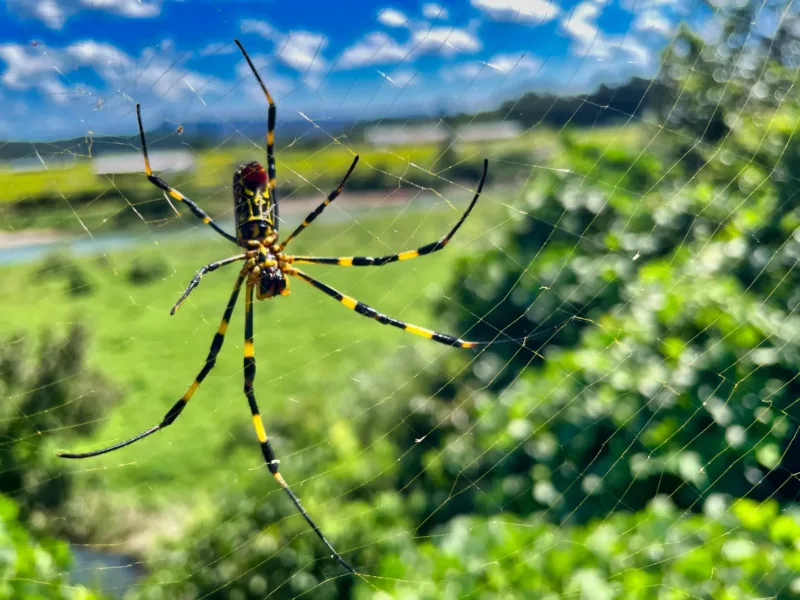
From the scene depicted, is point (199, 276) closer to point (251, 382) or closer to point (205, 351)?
point (251, 382)

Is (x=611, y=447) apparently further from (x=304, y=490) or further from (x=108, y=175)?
(x=108, y=175)

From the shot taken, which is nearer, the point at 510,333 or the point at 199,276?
the point at 199,276

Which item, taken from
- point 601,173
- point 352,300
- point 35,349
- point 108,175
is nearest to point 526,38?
point 352,300

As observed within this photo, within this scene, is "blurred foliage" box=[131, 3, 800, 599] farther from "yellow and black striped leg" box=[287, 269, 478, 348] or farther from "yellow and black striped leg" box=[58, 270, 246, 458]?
"yellow and black striped leg" box=[58, 270, 246, 458]

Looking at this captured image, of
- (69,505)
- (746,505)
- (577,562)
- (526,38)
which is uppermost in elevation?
(526,38)

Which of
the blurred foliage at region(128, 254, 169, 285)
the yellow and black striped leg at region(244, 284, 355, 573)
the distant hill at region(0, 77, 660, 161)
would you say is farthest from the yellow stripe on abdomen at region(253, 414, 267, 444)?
the blurred foliage at region(128, 254, 169, 285)

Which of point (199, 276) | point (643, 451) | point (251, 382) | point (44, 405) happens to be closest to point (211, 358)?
point (251, 382)
